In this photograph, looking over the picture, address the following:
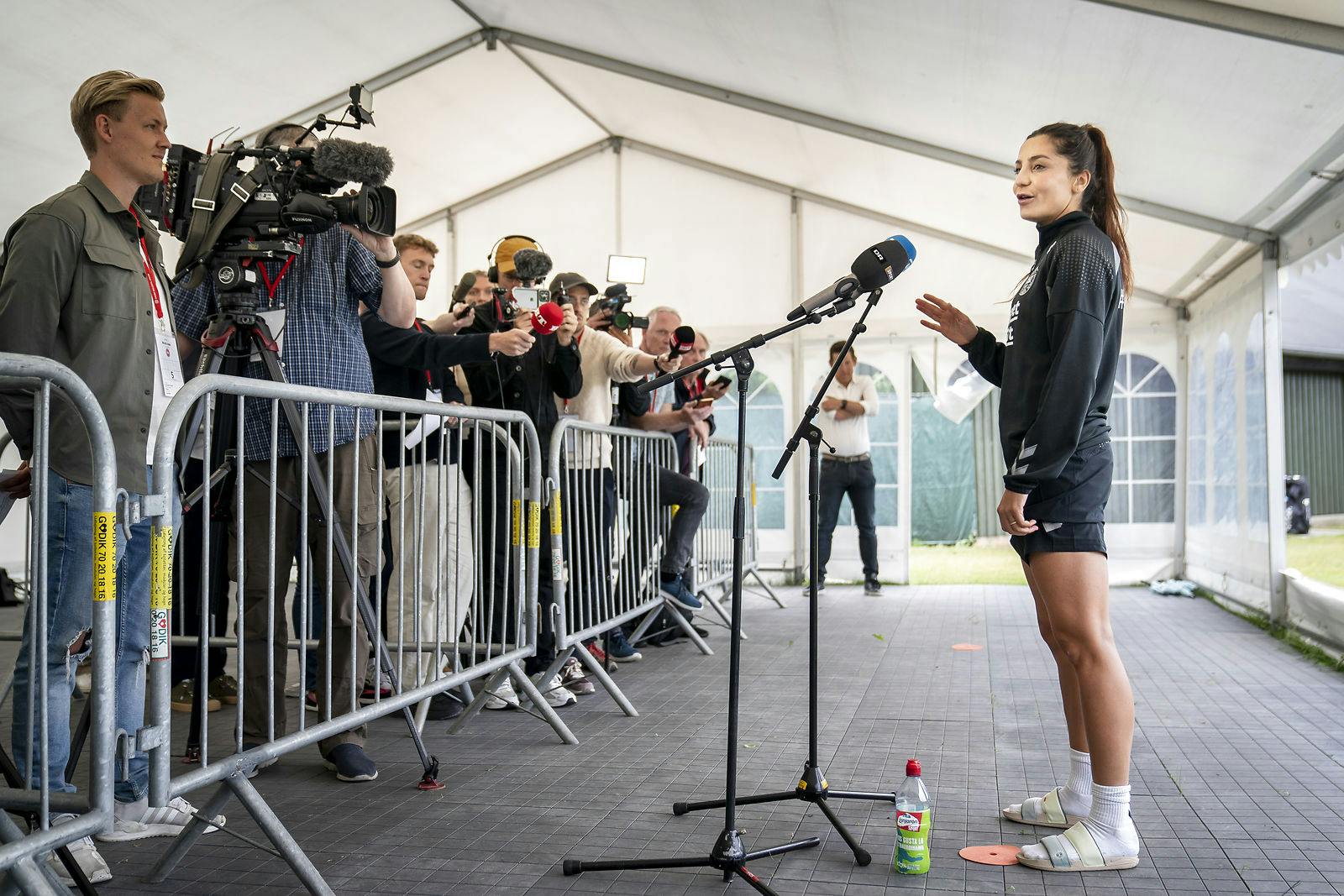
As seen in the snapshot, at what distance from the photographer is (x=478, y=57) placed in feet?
22.2

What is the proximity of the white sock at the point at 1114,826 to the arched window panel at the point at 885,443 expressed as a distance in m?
5.85

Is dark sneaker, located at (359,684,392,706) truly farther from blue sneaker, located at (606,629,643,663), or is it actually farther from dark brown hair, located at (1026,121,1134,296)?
dark brown hair, located at (1026,121,1134,296)

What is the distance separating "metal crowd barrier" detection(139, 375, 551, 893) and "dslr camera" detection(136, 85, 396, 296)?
356 millimetres

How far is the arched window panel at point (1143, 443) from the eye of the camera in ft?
25.5

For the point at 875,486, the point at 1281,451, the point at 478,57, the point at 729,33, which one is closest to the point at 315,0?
the point at 478,57

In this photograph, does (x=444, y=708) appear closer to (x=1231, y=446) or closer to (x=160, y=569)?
(x=160, y=569)

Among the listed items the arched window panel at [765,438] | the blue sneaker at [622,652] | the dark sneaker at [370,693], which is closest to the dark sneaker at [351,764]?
the dark sneaker at [370,693]

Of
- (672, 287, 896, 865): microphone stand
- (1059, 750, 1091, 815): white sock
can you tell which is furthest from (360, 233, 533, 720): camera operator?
(1059, 750, 1091, 815): white sock

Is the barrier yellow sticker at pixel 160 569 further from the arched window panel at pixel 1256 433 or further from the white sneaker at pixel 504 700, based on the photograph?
the arched window panel at pixel 1256 433

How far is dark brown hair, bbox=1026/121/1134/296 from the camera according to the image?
2.32m

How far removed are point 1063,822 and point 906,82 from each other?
390 cm

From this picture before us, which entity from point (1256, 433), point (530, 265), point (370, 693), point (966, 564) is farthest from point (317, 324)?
point (966, 564)

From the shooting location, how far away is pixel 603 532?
4.12 m

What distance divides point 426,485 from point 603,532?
76 cm
